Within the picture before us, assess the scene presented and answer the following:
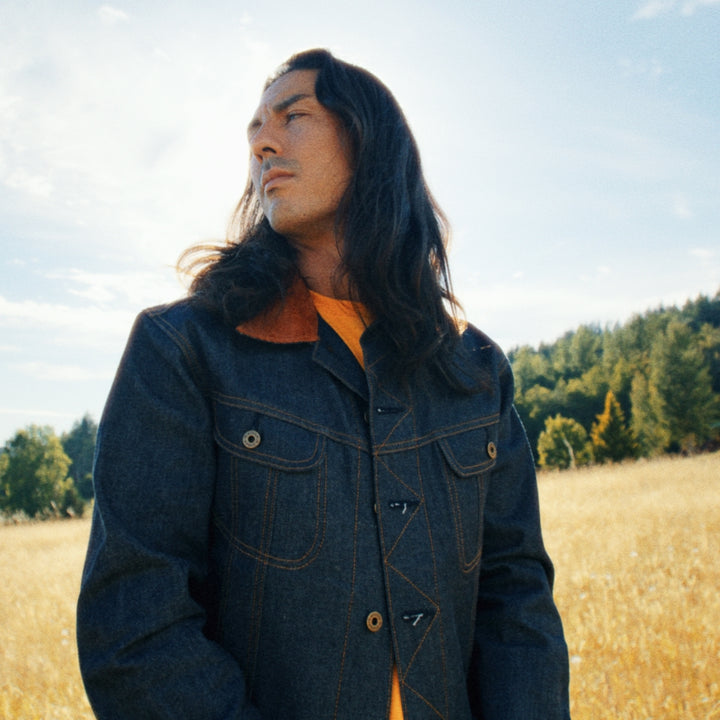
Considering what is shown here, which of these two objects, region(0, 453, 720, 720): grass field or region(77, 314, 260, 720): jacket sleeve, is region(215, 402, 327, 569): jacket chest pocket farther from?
region(0, 453, 720, 720): grass field

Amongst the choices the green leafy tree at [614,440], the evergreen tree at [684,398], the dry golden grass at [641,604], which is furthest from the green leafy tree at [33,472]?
the evergreen tree at [684,398]

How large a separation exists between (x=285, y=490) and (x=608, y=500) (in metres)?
10.5

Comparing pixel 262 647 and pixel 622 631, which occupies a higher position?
pixel 262 647

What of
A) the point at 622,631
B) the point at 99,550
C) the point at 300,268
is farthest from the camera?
the point at 622,631

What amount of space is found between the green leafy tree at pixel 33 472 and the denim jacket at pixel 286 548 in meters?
41.3

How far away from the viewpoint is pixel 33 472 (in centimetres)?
3891

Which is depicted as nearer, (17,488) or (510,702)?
(510,702)

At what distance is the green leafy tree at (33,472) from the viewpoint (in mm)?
38250

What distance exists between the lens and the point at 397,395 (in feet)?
5.68

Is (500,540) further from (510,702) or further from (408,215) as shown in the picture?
(408,215)

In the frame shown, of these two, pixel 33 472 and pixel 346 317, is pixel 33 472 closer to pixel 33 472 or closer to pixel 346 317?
pixel 33 472

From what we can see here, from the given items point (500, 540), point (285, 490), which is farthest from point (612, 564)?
point (285, 490)

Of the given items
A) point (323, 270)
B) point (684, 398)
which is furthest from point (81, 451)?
point (323, 270)

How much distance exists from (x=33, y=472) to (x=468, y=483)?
44596 mm
